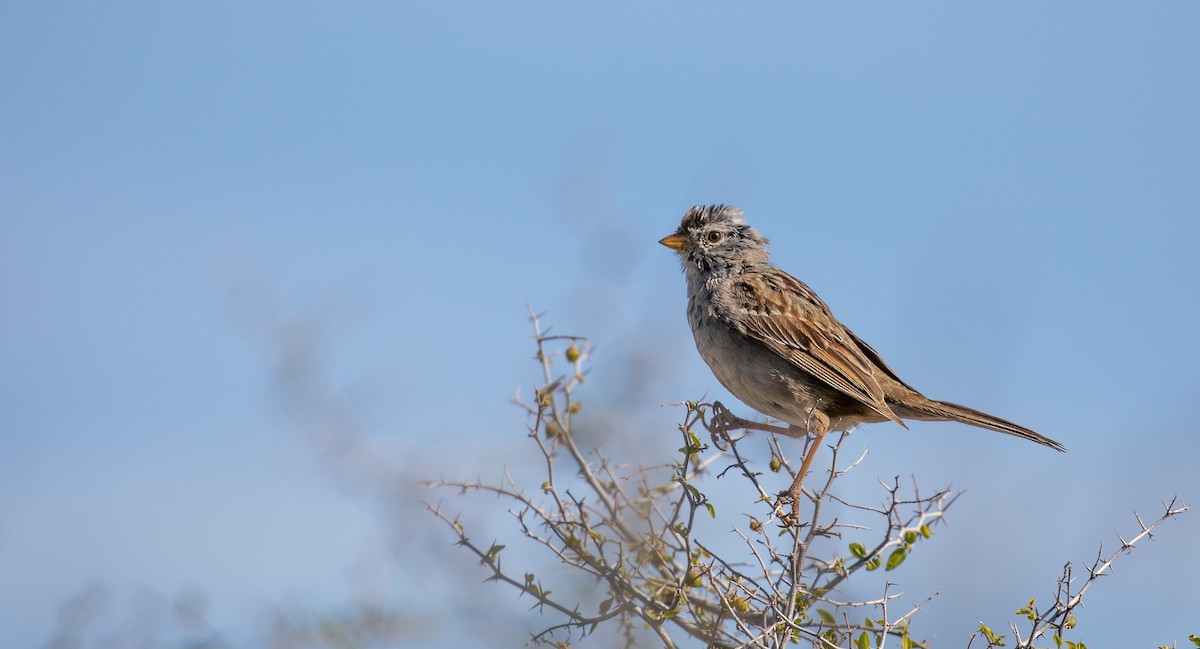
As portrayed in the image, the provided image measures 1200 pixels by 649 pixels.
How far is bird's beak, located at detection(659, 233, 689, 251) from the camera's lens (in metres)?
7.62

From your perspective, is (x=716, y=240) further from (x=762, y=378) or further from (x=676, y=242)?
(x=762, y=378)

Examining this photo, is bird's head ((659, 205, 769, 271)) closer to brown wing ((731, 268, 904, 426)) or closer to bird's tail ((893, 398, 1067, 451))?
brown wing ((731, 268, 904, 426))

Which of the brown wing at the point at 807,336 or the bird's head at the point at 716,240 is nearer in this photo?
the brown wing at the point at 807,336

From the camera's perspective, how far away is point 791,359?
6746mm

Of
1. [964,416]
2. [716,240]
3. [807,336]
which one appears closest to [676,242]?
[716,240]

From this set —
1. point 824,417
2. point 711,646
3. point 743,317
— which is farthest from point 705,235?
point 711,646

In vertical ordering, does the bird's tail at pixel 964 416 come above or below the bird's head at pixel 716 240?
below

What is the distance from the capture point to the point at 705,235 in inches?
301

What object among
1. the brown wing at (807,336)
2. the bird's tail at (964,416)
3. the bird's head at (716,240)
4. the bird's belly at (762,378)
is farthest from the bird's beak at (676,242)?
the bird's tail at (964,416)

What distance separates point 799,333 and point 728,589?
261 cm

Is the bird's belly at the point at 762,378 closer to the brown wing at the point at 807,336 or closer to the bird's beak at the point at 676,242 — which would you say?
the brown wing at the point at 807,336

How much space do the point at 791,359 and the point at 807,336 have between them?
0.34 meters

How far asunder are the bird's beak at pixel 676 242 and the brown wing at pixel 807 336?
519 millimetres

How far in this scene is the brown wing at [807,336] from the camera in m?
6.76
